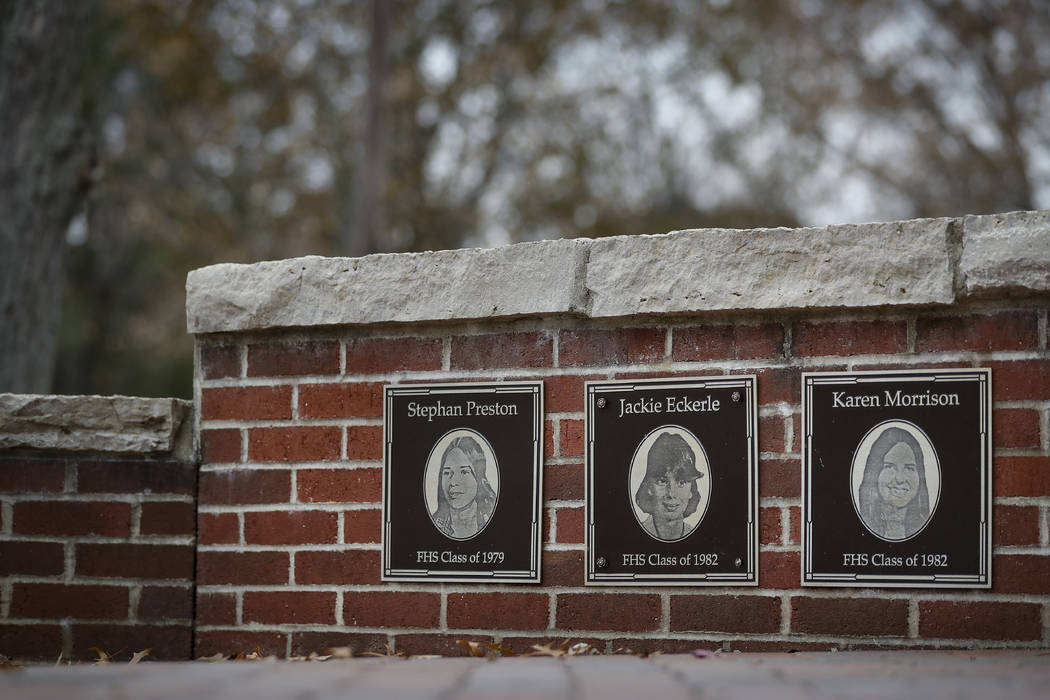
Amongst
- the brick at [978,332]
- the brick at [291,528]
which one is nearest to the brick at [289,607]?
the brick at [291,528]

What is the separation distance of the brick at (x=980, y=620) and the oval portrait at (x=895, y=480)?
20 cm

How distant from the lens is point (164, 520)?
348cm

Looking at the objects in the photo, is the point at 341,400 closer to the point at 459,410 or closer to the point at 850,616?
the point at 459,410

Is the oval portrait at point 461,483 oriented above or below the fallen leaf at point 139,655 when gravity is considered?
above

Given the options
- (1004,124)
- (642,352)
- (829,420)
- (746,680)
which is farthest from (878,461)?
(1004,124)

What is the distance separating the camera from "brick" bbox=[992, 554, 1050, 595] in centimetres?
283

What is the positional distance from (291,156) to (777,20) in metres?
6.93

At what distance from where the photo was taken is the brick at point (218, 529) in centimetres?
346

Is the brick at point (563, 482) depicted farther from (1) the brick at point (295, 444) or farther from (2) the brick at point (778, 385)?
(1) the brick at point (295, 444)

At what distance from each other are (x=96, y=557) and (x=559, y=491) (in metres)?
1.48

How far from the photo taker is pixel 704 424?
10.2 ft

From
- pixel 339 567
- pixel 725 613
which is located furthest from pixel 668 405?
pixel 339 567

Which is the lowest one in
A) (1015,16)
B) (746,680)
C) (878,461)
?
(746,680)

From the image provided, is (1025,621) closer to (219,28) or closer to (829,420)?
(829,420)
